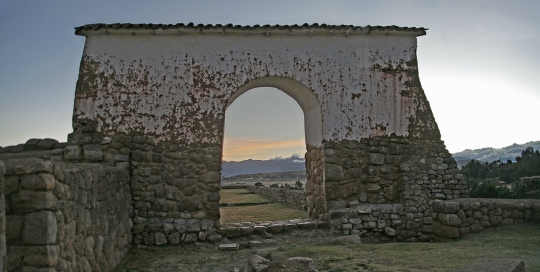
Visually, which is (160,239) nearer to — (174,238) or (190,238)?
(174,238)

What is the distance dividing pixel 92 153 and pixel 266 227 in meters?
4.07

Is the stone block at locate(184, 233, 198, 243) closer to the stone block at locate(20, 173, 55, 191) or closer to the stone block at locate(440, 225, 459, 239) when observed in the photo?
the stone block at locate(20, 173, 55, 191)

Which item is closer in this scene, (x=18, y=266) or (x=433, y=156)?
(x=18, y=266)

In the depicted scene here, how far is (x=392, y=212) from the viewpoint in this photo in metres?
9.80

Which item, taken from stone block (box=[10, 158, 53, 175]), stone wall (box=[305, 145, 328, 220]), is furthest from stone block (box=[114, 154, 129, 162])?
stone block (box=[10, 158, 53, 175])

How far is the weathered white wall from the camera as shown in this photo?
9.31 m

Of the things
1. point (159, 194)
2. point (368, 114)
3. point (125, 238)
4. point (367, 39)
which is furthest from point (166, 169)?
point (367, 39)

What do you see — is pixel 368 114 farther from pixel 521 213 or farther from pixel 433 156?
pixel 521 213

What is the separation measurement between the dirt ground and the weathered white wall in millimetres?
2477

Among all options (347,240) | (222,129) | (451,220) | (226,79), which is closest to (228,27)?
(226,79)

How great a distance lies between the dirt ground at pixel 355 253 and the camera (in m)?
5.65

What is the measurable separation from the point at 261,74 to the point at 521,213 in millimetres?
6208

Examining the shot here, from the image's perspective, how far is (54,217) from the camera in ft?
13.8

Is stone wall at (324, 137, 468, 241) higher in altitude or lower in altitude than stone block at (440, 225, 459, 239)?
higher
